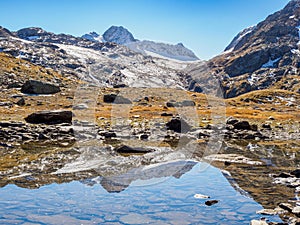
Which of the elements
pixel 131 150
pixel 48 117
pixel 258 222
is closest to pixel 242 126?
pixel 131 150

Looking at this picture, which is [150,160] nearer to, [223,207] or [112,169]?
[112,169]

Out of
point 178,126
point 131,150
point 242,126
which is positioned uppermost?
point 242,126

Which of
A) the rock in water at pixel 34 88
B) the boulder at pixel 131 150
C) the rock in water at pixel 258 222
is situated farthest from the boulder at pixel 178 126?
the rock in water at pixel 34 88

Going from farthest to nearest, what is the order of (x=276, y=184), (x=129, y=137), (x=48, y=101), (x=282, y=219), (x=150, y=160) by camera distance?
1. (x=48, y=101)
2. (x=129, y=137)
3. (x=150, y=160)
4. (x=276, y=184)
5. (x=282, y=219)

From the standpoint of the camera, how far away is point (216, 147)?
119 feet

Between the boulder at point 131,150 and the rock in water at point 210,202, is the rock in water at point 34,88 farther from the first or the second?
the rock in water at point 210,202

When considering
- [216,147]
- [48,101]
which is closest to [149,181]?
[216,147]

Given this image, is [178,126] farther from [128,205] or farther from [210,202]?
[128,205]

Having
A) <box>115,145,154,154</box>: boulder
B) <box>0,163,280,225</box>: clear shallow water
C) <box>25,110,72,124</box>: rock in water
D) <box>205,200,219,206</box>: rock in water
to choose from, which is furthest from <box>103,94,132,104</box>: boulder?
<box>205,200,219,206</box>: rock in water

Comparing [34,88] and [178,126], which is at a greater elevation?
[34,88]

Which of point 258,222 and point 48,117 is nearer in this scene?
point 258,222

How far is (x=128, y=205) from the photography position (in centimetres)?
1539

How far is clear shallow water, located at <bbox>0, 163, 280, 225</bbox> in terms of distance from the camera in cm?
1356

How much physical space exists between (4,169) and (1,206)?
7802 millimetres
